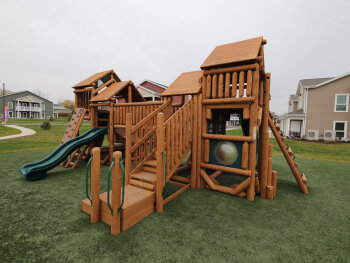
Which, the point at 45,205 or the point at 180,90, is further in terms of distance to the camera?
the point at 180,90

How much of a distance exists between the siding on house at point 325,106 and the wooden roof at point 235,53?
56.6ft

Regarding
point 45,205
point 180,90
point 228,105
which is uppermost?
point 180,90

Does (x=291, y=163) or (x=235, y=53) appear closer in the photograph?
(x=235, y=53)

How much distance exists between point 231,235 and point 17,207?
13.9 ft

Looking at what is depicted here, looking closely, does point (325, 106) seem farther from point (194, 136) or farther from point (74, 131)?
point (74, 131)

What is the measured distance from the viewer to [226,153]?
455cm

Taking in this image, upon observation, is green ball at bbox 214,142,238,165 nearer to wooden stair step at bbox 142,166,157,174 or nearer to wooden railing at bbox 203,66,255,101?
wooden railing at bbox 203,66,255,101

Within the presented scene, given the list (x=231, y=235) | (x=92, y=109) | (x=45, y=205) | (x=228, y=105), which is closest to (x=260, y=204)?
(x=231, y=235)

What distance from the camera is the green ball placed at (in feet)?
14.6

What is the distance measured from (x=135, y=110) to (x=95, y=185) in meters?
3.95

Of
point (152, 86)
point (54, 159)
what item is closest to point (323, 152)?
point (54, 159)

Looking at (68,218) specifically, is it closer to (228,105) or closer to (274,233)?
(274,233)

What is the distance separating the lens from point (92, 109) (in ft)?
24.6

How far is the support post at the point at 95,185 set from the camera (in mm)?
2849
